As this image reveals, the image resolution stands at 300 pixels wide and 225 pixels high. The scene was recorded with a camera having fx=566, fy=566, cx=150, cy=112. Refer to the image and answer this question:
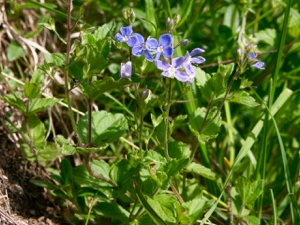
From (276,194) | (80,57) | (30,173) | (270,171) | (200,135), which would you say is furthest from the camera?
(270,171)

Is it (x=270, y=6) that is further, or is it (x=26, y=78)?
(x=270, y=6)

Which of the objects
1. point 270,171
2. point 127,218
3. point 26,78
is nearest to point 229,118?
point 270,171

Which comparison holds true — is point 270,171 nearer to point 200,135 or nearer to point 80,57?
point 200,135

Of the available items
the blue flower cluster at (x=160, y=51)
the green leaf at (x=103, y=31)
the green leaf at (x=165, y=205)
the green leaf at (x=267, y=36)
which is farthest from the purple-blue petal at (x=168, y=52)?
the green leaf at (x=267, y=36)

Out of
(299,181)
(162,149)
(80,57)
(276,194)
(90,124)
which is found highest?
(80,57)

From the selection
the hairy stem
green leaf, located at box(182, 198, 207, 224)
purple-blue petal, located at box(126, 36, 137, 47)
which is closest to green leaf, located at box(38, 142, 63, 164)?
the hairy stem

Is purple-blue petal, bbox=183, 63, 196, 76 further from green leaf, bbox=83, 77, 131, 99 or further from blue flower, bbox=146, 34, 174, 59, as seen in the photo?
green leaf, bbox=83, 77, 131, 99

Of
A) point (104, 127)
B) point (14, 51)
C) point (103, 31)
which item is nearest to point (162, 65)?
point (103, 31)

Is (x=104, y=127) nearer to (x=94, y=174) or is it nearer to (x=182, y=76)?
(x=94, y=174)

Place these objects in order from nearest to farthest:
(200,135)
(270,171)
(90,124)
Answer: (90,124) < (200,135) < (270,171)

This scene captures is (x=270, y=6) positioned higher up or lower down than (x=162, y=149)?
higher up
